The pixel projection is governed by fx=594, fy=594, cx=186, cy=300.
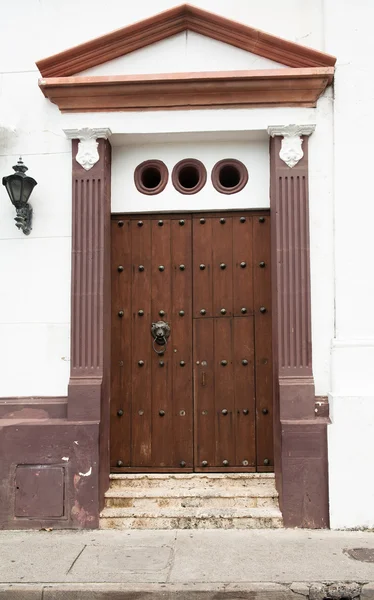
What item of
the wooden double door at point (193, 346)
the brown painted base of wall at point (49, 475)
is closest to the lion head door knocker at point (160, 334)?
the wooden double door at point (193, 346)

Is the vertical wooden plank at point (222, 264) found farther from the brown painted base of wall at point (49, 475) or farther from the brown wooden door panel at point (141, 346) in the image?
the brown painted base of wall at point (49, 475)

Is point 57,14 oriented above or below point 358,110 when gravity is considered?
above

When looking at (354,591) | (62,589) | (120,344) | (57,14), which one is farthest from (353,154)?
(62,589)

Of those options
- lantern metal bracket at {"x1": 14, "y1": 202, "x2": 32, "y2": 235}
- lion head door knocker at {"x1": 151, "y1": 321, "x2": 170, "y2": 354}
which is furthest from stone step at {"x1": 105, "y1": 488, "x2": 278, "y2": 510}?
lantern metal bracket at {"x1": 14, "y1": 202, "x2": 32, "y2": 235}

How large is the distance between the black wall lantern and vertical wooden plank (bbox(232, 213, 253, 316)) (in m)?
1.84

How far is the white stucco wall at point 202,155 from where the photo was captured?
5.06m

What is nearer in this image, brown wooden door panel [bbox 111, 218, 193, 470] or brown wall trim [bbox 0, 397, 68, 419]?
brown wall trim [bbox 0, 397, 68, 419]

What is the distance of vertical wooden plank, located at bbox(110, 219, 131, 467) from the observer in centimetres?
536

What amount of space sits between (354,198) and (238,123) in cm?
120

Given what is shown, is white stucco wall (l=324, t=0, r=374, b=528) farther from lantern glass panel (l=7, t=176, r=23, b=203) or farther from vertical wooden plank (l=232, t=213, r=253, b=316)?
lantern glass panel (l=7, t=176, r=23, b=203)

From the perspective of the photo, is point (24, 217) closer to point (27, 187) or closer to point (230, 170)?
point (27, 187)

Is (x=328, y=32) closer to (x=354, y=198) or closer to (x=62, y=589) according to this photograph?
(x=354, y=198)

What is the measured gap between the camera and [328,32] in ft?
17.1

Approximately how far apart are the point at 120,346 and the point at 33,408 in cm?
93
